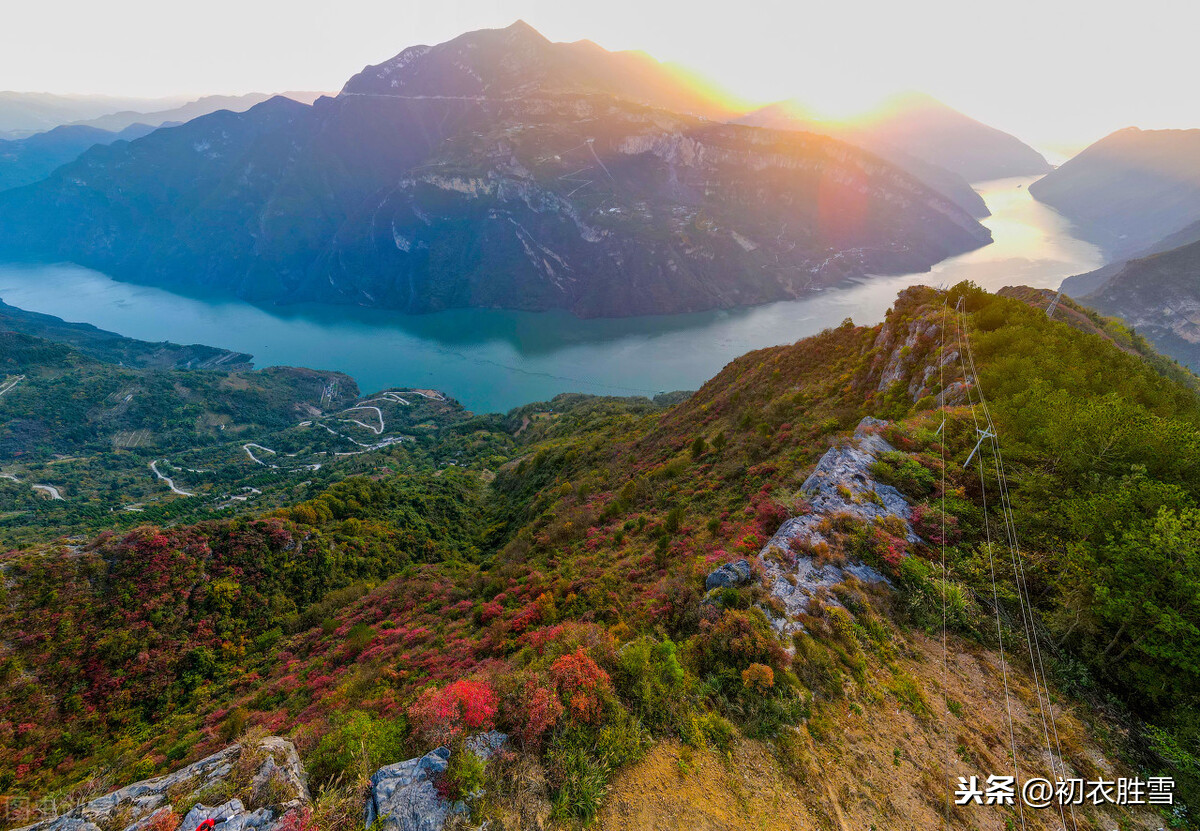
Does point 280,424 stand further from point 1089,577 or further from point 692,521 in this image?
point 1089,577

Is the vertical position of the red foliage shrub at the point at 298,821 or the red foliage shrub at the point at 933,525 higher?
the red foliage shrub at the point at 933,525

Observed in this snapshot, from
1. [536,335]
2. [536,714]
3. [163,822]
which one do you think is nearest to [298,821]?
[163,822]

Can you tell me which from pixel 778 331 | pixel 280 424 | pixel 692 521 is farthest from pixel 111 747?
pixel 778 331

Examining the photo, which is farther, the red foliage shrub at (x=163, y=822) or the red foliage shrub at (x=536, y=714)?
the red foliage shrub at (x=536, y=714)

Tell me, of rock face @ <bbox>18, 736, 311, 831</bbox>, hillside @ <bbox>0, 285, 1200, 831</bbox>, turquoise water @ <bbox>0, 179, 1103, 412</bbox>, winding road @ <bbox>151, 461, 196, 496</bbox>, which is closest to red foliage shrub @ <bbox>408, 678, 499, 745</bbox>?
hillside @ <bbox>0, 285, 1200, 831</bbox>

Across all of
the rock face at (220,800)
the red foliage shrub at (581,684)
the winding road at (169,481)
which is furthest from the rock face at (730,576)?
the winding road at (169,481)

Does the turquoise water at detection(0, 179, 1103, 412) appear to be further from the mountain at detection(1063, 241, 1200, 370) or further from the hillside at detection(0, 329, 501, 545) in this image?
the mountain at detection(1063, 241, 1200, 370)

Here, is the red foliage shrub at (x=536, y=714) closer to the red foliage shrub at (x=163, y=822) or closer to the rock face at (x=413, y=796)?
the rock face at (x=413, y=796)
